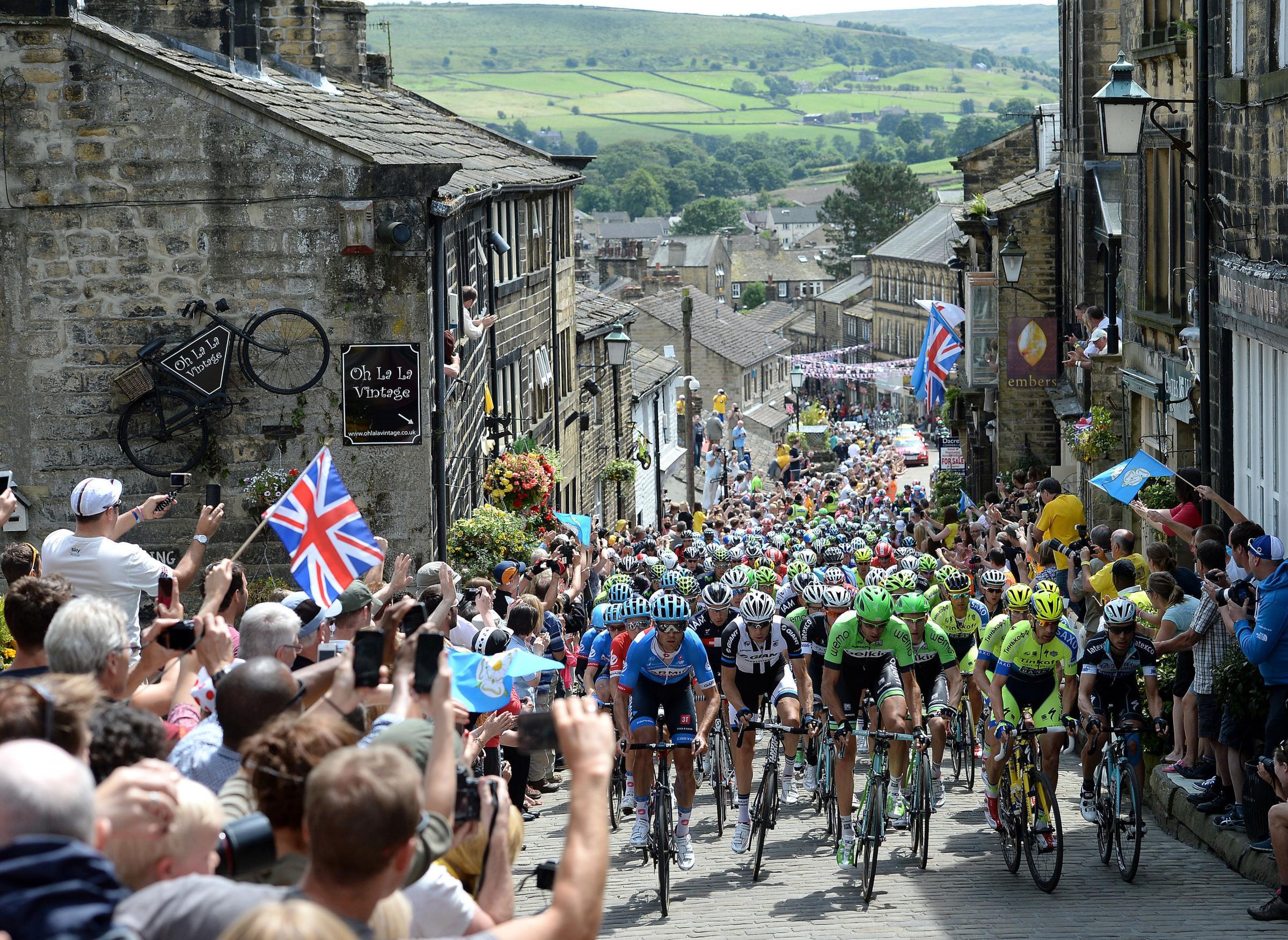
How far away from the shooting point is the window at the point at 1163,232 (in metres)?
18.5

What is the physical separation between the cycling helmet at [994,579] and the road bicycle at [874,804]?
3.02 metres

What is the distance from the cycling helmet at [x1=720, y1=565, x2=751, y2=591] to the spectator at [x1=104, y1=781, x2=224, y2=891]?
8.60 metres

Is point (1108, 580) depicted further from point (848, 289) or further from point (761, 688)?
point (848, 289)

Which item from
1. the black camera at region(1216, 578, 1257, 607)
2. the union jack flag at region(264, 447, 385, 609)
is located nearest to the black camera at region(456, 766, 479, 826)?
the union jack flag at region(264, 447, 385, 609)

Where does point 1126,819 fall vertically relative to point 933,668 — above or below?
below

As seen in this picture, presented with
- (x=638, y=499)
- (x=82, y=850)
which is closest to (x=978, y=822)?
(x=82, y=850)

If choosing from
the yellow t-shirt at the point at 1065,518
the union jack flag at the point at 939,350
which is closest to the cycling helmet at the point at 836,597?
the yellow t-shirt at the point at 1065,518

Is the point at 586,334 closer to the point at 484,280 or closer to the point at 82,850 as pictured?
the point at 484,280

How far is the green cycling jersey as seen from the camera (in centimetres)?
1134

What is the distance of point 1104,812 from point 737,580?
3.37m

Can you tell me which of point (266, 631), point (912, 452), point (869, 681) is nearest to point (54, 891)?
point (266, 631)

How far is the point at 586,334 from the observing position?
3566cm

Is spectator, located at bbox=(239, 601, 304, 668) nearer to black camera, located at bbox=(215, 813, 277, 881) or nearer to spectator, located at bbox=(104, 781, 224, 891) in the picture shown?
black camera, located at bbox=(215, 813, 277, 881)

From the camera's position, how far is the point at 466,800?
5.00 m
